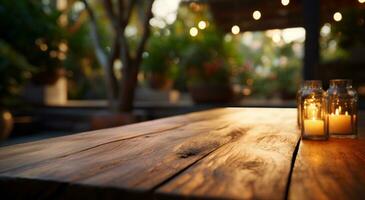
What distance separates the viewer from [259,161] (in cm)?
75

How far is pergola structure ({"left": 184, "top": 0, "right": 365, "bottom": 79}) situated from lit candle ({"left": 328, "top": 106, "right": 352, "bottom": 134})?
11.1 feet

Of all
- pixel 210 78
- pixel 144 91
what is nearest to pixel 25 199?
pixel 210 78

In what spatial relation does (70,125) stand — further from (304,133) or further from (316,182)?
(316,182)

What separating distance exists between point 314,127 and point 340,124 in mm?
140

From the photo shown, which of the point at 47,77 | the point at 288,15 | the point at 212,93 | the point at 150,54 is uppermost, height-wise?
the point at 288,15

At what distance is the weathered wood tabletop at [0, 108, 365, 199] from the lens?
54 centimetres

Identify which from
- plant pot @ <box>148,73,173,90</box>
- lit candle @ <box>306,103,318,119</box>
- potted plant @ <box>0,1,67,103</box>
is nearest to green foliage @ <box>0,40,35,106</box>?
potted plant @ <box>0,1,67,103</box>

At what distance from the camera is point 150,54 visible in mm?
6082

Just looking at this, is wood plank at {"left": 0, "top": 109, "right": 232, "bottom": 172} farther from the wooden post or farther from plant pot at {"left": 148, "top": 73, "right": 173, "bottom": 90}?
plant pot at {"left": 148, "top": 73, "right": 173, "bottom": 90}

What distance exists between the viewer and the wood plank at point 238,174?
0.52m

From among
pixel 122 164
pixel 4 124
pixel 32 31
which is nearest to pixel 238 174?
pixel 122 164

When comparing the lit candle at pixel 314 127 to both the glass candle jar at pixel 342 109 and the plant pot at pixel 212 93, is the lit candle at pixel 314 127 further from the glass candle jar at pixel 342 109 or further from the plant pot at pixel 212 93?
the plant pot at pixel 212 93

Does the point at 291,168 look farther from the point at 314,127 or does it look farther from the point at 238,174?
the point at 314,127

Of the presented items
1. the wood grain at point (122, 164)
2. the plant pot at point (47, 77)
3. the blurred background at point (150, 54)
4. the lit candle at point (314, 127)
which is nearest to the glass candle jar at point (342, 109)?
the lit candle at point (314, 127)
